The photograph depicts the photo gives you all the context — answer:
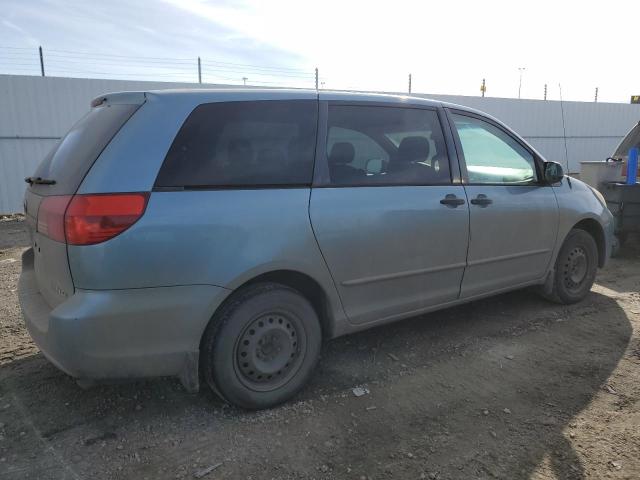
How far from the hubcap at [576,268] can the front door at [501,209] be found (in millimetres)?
372

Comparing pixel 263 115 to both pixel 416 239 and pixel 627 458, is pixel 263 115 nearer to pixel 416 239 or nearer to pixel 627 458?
pixel 416 239

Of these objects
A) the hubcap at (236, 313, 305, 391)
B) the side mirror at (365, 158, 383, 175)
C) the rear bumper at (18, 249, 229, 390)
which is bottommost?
the hubcap at (236, 313, 305, 391)

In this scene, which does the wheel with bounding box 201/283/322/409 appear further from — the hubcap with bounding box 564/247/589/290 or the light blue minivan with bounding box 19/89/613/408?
the hubcap with bounding box 564/247/589/290

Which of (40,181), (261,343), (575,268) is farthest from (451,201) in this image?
(40,181)

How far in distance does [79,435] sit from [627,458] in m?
2.80

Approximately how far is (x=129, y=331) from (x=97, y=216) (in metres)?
0.57

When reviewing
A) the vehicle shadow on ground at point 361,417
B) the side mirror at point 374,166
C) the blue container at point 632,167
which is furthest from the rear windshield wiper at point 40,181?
the blue container at point 632,167

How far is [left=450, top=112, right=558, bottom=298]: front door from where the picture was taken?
3.68 m

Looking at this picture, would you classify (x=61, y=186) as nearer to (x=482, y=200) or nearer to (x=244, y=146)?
(x=244, y=146)

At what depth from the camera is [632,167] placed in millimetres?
6266

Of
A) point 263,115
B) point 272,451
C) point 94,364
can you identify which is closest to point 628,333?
point 272,451

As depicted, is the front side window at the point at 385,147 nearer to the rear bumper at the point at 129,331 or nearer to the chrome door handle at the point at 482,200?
the chrome door handle at the point at 482,200

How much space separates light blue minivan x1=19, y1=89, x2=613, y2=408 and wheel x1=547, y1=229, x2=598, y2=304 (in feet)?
3.22

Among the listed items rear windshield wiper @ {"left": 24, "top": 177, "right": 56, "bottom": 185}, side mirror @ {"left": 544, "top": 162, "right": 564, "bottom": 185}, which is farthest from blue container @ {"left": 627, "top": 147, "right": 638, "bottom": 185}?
rear windshield wiper @ {"left": 24, "top": 177, "right": 56, "bottom": 185}
